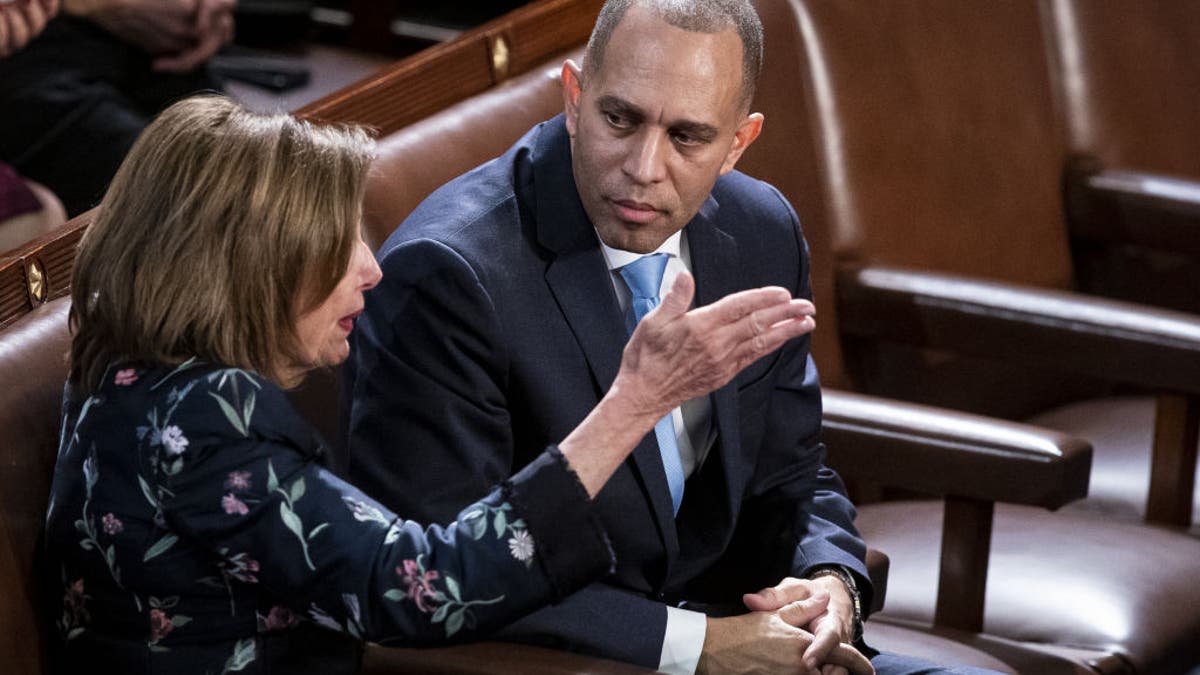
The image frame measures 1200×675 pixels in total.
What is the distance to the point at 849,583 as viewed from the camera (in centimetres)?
192

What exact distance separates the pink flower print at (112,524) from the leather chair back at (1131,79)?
1.84 metres

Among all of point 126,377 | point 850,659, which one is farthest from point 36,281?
point 850,659

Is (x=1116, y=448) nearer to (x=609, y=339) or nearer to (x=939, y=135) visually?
(x=939, y=135)

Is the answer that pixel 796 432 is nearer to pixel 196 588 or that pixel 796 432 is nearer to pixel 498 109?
pixel 498 109

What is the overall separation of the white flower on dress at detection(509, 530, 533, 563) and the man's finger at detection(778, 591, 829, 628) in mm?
451

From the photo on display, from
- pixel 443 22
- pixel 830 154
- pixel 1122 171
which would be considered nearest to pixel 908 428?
pixel 830 154

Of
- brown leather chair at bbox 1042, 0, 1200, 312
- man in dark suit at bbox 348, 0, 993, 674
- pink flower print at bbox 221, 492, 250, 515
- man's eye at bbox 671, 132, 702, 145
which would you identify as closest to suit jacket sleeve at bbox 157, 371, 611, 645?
pink flower print at bbox 221, 492, 250, 515

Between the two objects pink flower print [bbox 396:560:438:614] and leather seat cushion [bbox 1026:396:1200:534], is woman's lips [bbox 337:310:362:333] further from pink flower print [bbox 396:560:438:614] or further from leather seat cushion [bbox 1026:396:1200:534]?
leather seat cushion [bbox 1026:396:1200:534]

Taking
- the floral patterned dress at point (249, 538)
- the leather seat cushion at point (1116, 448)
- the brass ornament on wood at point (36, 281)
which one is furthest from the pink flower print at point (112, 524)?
the leather seat cushion at point (1116, 448)

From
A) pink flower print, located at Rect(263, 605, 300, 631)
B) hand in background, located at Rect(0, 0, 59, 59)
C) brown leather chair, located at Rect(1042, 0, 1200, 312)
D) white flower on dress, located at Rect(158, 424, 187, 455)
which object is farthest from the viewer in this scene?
brown leather chair, located at Rect(1042, 0, 1200, 312)

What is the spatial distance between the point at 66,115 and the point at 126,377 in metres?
1.49

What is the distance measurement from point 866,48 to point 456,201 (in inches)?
38.2

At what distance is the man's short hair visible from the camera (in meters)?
1.76

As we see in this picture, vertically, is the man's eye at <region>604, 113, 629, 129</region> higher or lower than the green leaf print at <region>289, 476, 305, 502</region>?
higher
